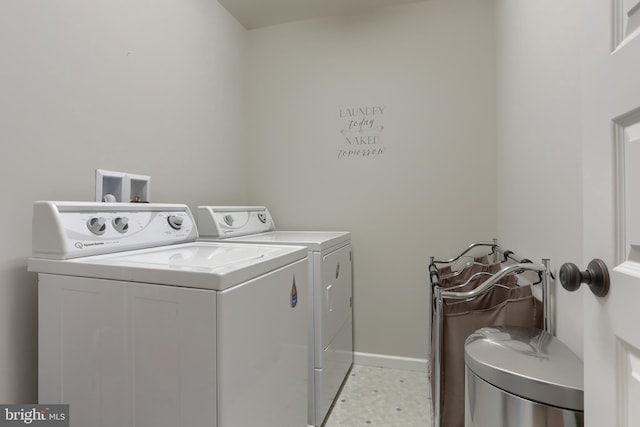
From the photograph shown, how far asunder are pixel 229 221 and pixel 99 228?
2.80ft

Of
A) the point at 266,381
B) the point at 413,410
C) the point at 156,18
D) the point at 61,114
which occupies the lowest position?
the point at 413,410

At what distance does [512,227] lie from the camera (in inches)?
68.1

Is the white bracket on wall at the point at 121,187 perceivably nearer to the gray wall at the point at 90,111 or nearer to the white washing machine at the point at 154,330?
the gray wall at the point at 90,111

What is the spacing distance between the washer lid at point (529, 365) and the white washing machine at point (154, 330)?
0.65 m

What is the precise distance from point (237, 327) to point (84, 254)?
0.63 meters

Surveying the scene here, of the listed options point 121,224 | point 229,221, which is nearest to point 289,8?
point 229,221

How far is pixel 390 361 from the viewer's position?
2289 millimetres

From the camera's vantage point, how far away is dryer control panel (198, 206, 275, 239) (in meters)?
1.89

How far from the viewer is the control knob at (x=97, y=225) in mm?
1166

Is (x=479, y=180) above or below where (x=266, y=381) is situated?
above

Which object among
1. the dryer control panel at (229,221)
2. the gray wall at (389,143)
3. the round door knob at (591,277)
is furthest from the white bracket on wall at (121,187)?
the round door knob at (591,277)

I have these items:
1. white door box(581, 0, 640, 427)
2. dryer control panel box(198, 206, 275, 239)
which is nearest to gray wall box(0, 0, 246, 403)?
dryer control panel box(198, 206, 275, 239)

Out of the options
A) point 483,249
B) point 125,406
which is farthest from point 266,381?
point 483,249

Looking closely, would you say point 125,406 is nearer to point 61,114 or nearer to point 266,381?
point 266,381
